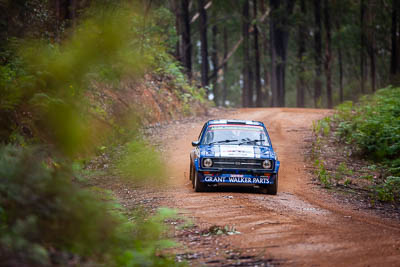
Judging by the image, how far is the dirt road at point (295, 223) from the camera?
7031mm

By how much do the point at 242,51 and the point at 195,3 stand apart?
7809mm

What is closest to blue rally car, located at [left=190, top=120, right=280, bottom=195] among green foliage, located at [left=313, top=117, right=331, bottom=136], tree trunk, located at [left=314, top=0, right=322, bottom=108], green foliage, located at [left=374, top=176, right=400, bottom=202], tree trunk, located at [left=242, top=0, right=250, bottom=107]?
green foliage, located at [left=374, top=176, right=400, bottom=202]

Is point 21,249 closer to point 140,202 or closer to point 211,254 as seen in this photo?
point 211,254

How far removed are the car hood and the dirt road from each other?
2.68ft

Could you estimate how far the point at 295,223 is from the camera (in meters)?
8.67

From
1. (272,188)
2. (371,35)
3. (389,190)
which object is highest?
(371,35)

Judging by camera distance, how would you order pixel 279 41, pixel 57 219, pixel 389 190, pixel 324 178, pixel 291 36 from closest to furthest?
pixel 57 219 → pixel 389 190 → pixel 324 178 → pixel 279 41 → pixel 291 36

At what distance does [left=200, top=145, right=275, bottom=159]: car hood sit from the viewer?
11820 millimetres

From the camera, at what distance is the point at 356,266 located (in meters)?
6.64

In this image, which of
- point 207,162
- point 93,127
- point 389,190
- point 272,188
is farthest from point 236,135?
point 93,127

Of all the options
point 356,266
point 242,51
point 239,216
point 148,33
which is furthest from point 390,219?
point 242,51

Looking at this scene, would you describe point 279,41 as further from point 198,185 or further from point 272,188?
point 198,185

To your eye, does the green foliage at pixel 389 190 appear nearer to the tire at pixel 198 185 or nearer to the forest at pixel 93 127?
the forest at pixel 93 127

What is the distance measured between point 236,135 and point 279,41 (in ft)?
128
